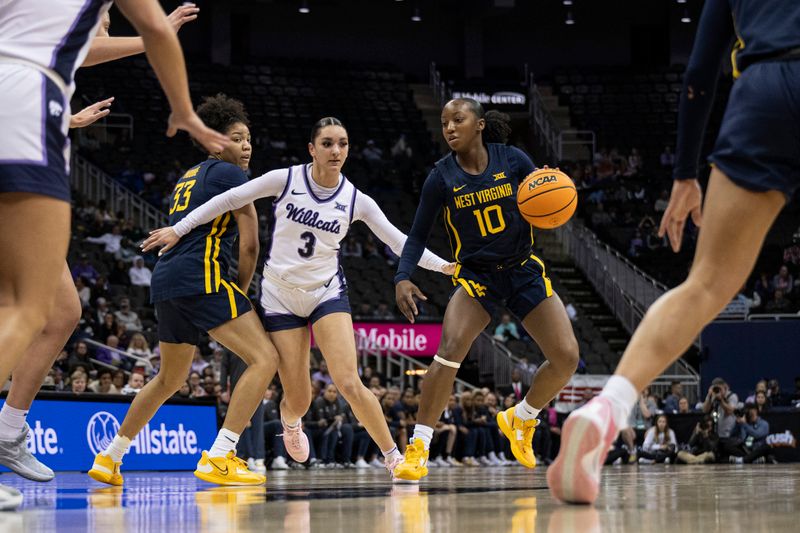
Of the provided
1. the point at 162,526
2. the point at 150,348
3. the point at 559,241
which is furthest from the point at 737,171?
the point at 559,241

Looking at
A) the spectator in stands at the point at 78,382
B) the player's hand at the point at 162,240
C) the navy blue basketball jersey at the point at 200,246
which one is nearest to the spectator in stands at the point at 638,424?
the spectator in stands at the point at 78,382

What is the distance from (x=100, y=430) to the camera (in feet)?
30.7

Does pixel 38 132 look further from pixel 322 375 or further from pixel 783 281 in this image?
pixel 783 281

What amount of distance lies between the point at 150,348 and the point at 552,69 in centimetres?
1974

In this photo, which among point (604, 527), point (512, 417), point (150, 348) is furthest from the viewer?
point (150, 348)

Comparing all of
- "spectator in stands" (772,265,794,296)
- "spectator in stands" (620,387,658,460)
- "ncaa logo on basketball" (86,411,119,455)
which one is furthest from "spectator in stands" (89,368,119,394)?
"spectator in stands" (772,265,794,296)

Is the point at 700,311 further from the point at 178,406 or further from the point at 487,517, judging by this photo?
the point at 178,406

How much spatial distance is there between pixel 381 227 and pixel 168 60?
3.45m

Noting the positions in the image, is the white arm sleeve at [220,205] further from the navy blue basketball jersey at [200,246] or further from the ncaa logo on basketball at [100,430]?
the ncaa logo on basketball at [100,430]

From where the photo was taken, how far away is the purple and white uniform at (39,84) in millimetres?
3068

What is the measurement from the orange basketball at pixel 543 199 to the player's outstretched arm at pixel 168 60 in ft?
11.0

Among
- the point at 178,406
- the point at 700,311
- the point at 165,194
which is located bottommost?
the point at 178,406

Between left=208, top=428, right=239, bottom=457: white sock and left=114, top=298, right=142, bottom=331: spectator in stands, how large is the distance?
31.4 ft

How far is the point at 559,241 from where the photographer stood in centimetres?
2600
